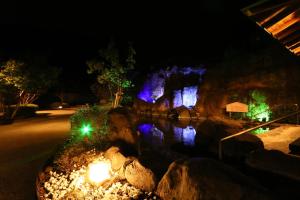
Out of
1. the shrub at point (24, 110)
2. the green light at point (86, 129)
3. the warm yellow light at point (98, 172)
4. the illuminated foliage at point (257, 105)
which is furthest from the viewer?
the shrub at point (24, 110)

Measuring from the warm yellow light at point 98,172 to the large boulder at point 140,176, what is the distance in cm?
64

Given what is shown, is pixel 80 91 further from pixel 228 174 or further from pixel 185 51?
pixel 228 174

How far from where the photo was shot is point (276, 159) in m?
5.56

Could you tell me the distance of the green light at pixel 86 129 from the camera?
830 centimetres

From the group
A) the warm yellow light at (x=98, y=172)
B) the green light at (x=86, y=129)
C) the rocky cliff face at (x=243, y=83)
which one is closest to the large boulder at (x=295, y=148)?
the warm yellow light at (x=98, y=172)

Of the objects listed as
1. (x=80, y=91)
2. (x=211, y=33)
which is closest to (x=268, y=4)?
(x=211, y=33)

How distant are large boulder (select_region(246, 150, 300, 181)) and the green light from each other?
5.07 metres

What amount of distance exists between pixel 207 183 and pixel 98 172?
3.06 metres

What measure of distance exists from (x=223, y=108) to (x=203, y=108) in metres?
2.39

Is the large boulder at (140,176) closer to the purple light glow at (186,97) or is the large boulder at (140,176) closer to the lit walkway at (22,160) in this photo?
the lit walkway at (22,160)

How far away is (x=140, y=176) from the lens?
5.39 metres

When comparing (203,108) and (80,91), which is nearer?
(203,108)

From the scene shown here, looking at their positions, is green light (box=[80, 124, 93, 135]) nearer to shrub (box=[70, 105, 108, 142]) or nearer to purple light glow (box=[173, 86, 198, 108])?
shrub (box=[70, 105, 108, 142])

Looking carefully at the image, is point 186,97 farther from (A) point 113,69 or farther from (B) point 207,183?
(B) point 207,183
